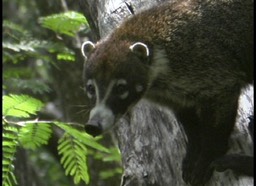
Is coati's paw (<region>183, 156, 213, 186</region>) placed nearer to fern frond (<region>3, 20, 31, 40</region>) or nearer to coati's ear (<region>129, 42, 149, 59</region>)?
coati's ear (<region>129, 42, 149, 59</region>)

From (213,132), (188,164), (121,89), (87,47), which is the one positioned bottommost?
(188,164)

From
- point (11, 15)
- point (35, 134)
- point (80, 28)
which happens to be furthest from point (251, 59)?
point (11, 15)

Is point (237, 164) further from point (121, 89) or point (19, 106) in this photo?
point (19, 106)

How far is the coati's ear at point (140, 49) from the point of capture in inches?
200

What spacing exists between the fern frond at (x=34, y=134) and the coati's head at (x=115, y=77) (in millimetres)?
400

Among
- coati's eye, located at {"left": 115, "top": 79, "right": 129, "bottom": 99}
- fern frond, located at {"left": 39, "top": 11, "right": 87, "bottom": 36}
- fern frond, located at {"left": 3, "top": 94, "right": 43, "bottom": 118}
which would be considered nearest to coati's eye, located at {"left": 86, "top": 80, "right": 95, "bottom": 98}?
coati's eye, located at {"left": 115, "top": 79, "right": 129, "bottom": 99}

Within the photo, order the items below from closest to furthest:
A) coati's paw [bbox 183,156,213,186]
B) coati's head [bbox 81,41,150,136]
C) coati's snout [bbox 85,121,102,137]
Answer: coati's snout [bbox 85,121,102,137], coati's paw [bbox 183,156,213,186], coati's head [bbox 81,41,150,136]

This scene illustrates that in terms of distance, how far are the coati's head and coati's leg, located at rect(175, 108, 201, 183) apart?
42cm

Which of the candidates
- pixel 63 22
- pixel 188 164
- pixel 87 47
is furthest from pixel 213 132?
pixel 63 22

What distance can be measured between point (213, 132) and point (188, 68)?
1.95 feet

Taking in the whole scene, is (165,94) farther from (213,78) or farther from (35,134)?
(35,134)

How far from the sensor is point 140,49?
5.08m

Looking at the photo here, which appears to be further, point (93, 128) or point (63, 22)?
point (63, 22)

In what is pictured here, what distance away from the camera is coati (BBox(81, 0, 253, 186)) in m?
4.97
